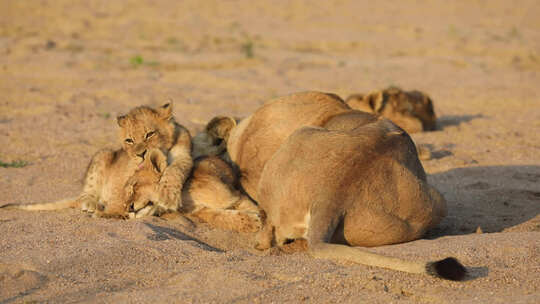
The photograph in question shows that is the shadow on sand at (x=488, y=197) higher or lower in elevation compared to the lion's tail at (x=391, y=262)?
lower

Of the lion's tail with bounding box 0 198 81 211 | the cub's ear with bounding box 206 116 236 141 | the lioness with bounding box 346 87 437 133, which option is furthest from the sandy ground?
the cub's ear with bounding box 206 116 236 141

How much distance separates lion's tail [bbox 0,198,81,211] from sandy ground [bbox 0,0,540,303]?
0.13 m

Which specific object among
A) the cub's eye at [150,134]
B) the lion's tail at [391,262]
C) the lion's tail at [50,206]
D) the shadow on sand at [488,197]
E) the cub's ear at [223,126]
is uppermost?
the cub's eye at [150,134]

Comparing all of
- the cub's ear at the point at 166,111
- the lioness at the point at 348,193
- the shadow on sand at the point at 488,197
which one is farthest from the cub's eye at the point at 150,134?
the shadow on sand at the point at 488,197

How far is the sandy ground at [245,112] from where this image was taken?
12.9 feet

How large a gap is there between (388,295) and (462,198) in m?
2.92

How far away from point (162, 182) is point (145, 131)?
0.62 metres

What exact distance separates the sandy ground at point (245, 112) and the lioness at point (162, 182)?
18 cm

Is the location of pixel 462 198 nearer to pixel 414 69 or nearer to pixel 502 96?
pixel 502 96

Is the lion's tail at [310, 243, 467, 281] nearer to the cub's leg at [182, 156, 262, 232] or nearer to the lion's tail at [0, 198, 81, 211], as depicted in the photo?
the cub's leg at [182, 156, 262, 232]

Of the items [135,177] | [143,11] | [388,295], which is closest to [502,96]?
[135,177]

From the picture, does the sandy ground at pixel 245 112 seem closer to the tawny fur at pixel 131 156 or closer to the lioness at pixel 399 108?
the tawny fur at pixel 131 156

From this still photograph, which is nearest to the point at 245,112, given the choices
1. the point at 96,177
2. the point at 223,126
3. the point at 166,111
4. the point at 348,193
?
the point at 223,126

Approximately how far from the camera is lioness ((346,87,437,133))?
9.89 m
